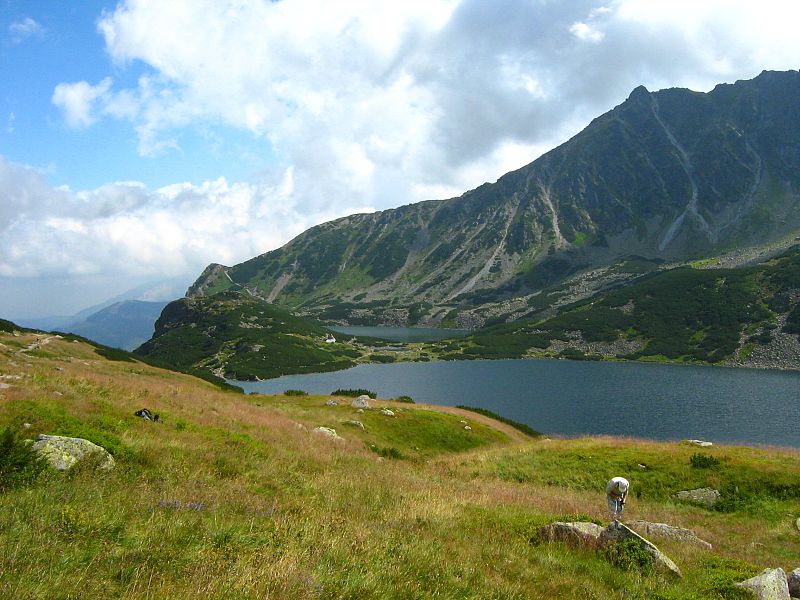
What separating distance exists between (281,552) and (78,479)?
5.10 metres

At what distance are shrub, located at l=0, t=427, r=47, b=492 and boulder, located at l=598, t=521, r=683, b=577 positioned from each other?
40.4 ft

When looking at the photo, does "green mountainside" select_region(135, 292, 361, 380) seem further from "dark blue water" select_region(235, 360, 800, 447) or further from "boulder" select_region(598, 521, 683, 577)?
"boulder" select_region(598, 521, 683, 577)

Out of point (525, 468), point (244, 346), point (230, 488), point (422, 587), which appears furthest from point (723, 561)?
point (244, 346)

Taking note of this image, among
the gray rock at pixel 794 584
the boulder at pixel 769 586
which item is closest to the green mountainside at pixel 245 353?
the gray rock at pixel 794 584

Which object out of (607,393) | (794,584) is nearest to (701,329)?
(607,393)

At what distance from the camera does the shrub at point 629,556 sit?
371 inches

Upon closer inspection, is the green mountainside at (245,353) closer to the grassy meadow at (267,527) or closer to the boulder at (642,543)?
the grassy meadow at (267,527)

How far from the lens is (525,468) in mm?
30688

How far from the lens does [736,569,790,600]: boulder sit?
8.19m

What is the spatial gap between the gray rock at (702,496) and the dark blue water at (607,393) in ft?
159

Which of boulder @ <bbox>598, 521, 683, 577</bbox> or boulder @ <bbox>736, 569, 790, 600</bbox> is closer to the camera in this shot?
boulder @ <bbox>736, 569, 790, 600</bbox>

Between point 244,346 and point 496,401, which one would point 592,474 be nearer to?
point 496,401

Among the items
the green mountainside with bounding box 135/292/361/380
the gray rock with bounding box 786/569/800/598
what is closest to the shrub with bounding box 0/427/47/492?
the gray rock with bounding box 786/569/800/598

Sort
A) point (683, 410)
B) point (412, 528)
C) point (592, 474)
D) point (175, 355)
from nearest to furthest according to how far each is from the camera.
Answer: point (412, 528) < point (592, 474) < point (683, 410) < point (175, 355)
